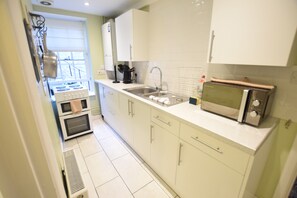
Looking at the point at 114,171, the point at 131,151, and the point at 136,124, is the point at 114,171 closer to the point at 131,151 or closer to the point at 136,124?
the point at 131,151

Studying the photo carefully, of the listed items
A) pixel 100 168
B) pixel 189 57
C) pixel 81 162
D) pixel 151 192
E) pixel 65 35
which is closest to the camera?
pixel 151 192

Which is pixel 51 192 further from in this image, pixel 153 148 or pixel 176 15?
pixel 176 15

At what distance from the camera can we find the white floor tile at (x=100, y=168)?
5.62 ft

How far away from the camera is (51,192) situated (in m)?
0.36

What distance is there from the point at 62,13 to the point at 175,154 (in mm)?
3149

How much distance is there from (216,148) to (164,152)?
0.65 m

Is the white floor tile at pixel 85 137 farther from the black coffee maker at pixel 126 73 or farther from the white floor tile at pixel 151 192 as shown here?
the white floor tile at pixel 151 192

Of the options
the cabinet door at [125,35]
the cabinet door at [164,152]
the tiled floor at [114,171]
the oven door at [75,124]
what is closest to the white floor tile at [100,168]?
the tiled floor at [114,171]

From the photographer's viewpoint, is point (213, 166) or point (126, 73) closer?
point (213, 166)

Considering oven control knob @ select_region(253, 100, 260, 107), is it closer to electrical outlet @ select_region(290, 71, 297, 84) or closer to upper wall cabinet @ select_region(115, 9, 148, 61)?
electrical outlet @ select_region(290, 71, 297, 84)

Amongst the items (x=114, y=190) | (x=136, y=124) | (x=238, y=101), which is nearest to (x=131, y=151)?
(x=136, y=124)

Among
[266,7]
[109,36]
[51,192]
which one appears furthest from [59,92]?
[266,7]

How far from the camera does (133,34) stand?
2.21m

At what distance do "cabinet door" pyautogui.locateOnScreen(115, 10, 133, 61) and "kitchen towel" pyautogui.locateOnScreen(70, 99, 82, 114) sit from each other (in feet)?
3.70
